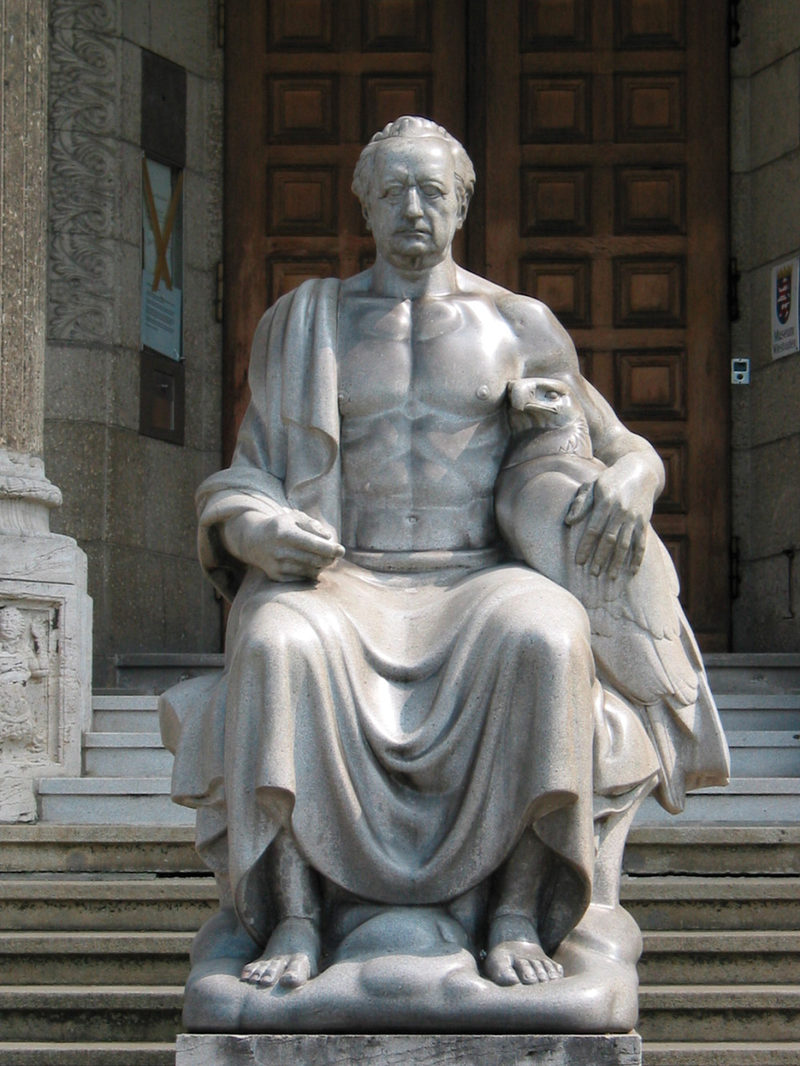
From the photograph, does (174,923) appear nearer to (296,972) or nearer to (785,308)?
(296,972)

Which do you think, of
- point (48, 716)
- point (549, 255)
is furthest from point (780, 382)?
point (48, 716)

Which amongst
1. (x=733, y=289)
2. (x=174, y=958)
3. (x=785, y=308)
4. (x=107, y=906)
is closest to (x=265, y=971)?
(x=174, y=958)

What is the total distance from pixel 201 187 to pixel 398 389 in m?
5.85

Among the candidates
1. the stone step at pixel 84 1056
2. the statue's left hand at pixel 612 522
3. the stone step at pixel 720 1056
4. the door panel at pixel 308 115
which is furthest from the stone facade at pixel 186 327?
the statue's left hand at pixel 612 522

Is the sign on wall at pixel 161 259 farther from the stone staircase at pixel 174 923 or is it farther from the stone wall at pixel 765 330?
the stone staircase at pixel 174 923

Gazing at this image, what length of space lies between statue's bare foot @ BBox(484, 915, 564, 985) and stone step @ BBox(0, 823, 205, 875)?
8.12 feet

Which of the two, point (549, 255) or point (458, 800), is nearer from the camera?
point (458, 800)

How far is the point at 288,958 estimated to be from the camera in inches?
203

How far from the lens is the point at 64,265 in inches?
426

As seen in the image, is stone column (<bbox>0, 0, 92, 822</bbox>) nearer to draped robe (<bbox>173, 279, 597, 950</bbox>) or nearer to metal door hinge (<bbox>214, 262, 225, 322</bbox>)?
metal door hinge (<bbox>214, 262, 225, 322</bbox>)

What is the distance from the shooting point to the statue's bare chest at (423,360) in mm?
5914

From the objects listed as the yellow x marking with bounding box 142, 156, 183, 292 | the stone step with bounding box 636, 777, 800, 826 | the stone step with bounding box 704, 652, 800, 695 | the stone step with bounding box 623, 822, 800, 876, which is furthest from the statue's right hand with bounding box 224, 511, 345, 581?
the yellow x marking with bounding box 142, 156, 183, 292

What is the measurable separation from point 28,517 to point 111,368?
2.03 metres

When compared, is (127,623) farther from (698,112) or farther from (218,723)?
(218,723)
